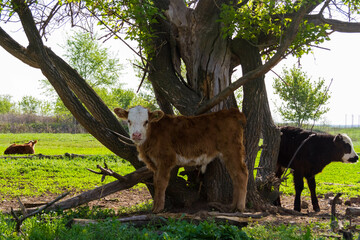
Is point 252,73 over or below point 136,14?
below

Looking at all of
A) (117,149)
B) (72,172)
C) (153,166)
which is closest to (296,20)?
(153,166)

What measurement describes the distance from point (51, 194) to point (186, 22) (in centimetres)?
598

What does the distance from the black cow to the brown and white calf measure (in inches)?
136

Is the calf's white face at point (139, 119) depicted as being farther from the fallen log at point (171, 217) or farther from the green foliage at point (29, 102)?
the green foliage at point (29, 102)

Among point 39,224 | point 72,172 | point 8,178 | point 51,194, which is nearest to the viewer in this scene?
point 39,224

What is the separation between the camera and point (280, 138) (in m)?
10.1

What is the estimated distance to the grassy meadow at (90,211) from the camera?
5.40 meters

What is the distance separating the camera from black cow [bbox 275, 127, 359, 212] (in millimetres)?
10359

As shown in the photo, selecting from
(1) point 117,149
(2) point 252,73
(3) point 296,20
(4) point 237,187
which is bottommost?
(4) point 237,187

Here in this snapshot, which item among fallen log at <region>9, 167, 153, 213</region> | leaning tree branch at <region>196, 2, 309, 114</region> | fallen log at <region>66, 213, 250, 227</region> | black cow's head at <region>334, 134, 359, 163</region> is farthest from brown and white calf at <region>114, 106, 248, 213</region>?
black cow's head at <region>334, 134, 359, 163</region>

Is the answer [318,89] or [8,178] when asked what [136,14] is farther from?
[318,89]

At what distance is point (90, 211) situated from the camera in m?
7.71

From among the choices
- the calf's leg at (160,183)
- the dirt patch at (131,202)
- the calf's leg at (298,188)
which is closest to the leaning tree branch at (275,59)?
the calf's leg at (160,183)

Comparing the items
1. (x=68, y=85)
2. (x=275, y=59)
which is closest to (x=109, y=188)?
(x=68, y=85)
